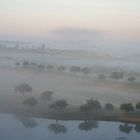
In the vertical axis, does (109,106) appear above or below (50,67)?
below

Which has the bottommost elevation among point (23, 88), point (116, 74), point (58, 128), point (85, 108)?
point (58, 128)

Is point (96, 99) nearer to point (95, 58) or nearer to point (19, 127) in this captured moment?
point (95, 58)

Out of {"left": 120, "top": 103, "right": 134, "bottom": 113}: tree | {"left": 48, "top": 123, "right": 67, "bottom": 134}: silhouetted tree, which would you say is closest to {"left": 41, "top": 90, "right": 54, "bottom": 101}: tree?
{"left": 48, "top": 123, "right": 67, "bottom": 134}: silhouetted tree

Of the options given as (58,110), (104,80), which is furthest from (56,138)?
(104,80)

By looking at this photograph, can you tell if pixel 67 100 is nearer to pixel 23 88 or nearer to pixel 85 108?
pixel 85 108

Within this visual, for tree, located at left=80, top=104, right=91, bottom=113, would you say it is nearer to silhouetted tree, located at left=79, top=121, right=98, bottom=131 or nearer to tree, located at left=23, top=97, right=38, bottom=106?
silhouetted tree, located at left=79, top=121, right=98, bottom=131

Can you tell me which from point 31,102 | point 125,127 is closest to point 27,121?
point 31,102
